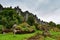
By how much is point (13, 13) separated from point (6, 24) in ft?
24.8

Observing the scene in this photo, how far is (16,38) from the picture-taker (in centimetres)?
3750

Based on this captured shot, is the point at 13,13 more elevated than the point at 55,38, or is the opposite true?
the point at 13,13

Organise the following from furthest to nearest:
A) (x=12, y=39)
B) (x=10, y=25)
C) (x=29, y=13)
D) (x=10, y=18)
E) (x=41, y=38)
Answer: (x=29, y=13)
(x=10, y=18)
(x=10, y=25)
(x=41, y=38)
(x=12, y=39)

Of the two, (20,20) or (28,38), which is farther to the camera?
(20,20)

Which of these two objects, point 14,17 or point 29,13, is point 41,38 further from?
point 29,13

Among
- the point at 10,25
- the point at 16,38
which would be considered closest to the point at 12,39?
the point at 16,38

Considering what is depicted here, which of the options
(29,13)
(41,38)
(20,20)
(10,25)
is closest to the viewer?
(41,38)

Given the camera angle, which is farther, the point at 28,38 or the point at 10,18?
the point at 10,18

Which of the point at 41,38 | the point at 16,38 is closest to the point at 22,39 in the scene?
the point at 16,38

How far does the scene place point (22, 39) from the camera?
36938mm

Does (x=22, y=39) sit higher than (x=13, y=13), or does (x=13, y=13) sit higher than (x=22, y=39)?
(x=13, y=13)

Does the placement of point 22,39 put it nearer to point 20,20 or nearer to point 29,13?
point 20,20

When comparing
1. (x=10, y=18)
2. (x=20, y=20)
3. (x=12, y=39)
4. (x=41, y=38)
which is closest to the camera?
(x=12, y=39)

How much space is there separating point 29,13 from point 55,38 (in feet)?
144
